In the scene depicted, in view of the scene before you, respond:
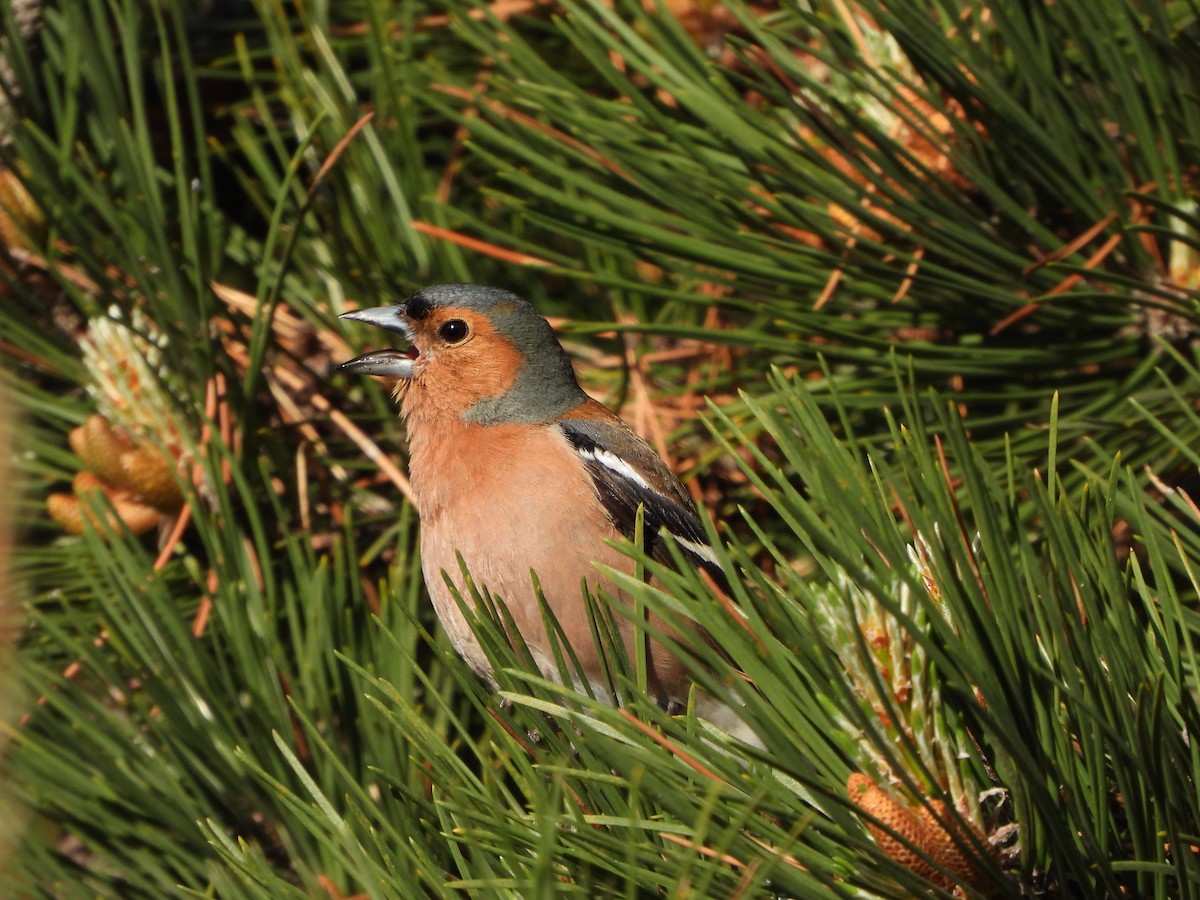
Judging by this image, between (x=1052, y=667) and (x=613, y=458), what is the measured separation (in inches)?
69.2

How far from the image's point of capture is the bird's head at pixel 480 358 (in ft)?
10.6

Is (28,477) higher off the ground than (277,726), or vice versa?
(28,477)

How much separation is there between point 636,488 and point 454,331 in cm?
71

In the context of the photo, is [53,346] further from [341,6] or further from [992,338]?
[992,338]

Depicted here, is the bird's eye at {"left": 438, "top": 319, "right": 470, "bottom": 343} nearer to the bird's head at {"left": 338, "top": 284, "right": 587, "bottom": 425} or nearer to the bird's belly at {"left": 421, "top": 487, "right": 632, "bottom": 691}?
the bird's head at {"left": 338, "top": 284, "right": 587, "bottom": 425}

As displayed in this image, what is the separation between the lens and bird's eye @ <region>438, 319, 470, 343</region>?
3.35 m

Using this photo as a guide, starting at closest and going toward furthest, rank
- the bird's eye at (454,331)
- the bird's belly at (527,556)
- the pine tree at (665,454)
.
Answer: the pine tree at (665,454)
the bird's belly at (527,556)
the bird's eye at (454,331)

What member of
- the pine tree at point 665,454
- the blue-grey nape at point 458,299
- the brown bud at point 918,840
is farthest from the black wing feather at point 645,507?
the brown bud at point 918,840

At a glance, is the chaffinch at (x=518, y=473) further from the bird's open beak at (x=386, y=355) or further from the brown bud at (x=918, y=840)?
the brown bud at (x=918, y=840)

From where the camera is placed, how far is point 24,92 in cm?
A: 288

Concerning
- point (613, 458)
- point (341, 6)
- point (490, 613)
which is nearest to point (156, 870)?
point (490, 613)

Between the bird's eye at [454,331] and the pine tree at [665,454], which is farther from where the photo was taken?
the bird's eye at [454,331]

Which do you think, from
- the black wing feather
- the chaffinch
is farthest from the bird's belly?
the black wing feather

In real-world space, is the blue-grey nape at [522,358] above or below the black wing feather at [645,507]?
above
